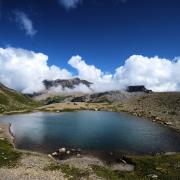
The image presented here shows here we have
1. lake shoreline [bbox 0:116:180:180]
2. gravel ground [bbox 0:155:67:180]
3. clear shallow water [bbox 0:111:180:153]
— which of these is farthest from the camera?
clear shallow water [bbox 0:111:180:153]

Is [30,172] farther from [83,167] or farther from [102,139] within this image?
[102,139]

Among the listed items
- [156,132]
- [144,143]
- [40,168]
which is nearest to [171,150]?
[144,143]

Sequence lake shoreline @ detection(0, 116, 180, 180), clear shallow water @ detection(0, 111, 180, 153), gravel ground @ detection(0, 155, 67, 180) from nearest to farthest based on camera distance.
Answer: gravel ground @ detection(0, 155, 67, 180) < lake shoreline @ detection(0, 116, 180, 180) < clear shallow water @ detection(0, 111, 180, 153)

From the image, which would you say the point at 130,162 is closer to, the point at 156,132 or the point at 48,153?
the point at 48,153

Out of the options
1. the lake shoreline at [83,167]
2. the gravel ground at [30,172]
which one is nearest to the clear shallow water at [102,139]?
the lake shoreline at [83,167]

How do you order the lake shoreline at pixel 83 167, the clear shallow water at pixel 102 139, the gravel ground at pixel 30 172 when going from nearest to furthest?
1. the gravel ground at pixel 30 172
2. the lake shoreline at pixel 83 167
3. the clear shallow water at pixel 102 139

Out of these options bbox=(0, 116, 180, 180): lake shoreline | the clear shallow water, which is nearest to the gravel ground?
bbox=(0, 116, 180, 180): lake shoreline

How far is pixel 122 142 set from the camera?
105375 mm

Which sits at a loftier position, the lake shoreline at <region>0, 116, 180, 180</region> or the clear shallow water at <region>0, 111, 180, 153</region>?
the clear shallow water at <region>0, 111, 180, 153</region>

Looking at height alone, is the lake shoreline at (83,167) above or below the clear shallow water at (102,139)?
below

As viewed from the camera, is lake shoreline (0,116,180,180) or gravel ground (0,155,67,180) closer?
gravel ground (0,155,67,180)

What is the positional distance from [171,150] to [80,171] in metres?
39.2

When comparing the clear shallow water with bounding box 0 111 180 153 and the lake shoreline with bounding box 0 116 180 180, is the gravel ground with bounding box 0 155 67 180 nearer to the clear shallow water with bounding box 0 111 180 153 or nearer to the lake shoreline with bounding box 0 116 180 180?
the lake shoreline with bounding box 0 116 180 180

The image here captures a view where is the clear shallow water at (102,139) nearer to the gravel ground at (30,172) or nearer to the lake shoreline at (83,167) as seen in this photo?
the lake shoreline at (83,167)
